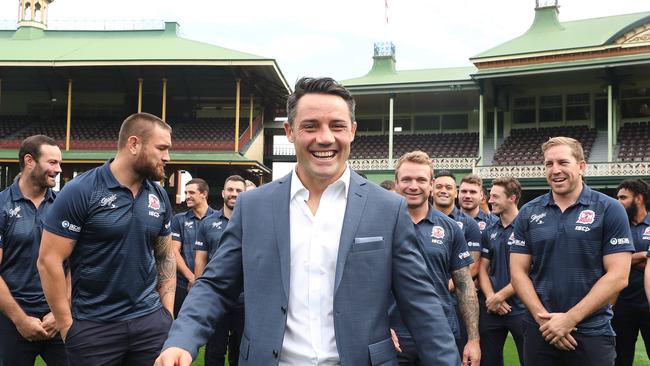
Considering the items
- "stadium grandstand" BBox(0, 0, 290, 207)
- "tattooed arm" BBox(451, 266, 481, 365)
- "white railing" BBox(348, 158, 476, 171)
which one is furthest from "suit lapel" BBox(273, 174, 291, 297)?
"stadium grandstand" BBox(0, 0, 290, 207)

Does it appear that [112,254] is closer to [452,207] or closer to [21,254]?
[21,254]

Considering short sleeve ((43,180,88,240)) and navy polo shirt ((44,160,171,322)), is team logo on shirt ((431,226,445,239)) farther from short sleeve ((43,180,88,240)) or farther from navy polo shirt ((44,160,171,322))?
short sleeve ((43,180,88,240))

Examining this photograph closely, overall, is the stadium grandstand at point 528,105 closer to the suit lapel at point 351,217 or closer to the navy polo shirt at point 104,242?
the navy polo shirt at point 104,242

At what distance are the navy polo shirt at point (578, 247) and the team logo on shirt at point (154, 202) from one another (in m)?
2.82

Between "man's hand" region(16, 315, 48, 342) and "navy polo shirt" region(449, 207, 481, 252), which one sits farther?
"navy polo shirt" region(449, 207, 481, 252)

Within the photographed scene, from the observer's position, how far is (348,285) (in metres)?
2.41

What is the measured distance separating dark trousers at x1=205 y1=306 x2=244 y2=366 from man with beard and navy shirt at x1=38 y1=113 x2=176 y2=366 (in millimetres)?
2841

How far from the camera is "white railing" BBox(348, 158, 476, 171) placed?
27828 millimetres

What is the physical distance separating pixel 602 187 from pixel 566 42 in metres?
7.68

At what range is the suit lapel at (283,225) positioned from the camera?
2451 millimetres

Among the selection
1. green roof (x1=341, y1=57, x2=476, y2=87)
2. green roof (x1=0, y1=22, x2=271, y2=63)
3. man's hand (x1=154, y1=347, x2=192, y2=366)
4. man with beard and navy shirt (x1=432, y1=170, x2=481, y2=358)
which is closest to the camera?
man's hand (x1=154, y1=347, x2=192, y2=366)

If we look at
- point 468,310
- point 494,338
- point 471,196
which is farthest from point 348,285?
point 471,196

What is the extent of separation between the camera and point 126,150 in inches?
173

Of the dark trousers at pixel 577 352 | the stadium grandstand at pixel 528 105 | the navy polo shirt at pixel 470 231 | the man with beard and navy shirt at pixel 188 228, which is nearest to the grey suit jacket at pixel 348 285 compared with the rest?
the dark trousers at pixel 577 352
